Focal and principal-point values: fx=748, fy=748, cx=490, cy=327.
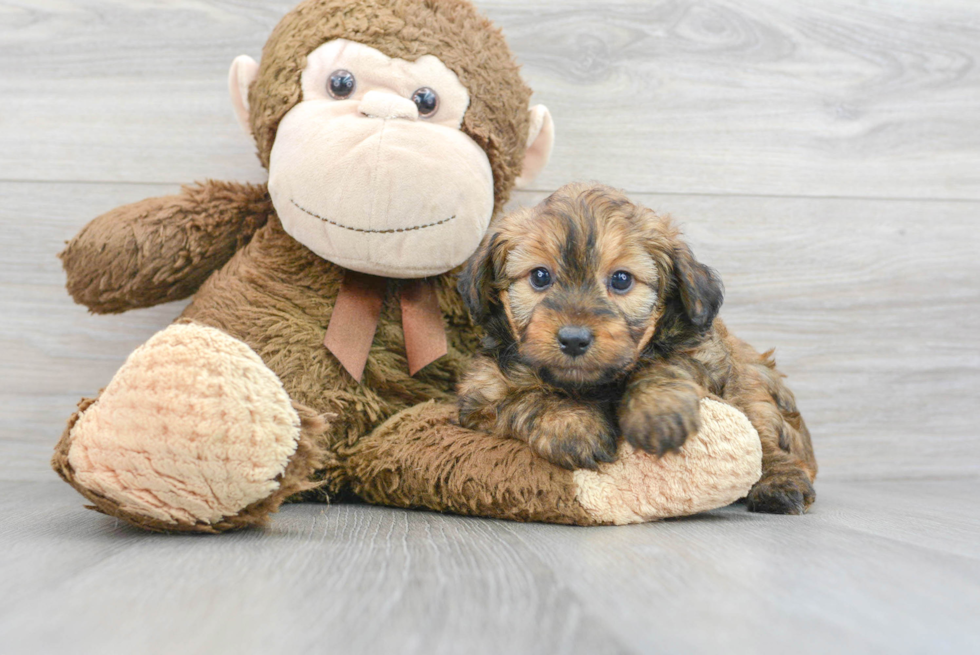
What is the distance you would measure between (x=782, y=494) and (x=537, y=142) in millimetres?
951

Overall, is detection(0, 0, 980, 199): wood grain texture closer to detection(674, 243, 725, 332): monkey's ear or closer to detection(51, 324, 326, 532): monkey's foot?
detection(674, 243, 725, 332): monkey's ear

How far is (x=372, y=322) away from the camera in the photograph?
5.19ft

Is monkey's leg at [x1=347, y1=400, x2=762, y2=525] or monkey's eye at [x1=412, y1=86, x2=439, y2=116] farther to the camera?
monkey's eye at [x1=412, y1=86, x2=439, y2=116]

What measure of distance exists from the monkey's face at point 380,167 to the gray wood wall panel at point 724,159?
547mm

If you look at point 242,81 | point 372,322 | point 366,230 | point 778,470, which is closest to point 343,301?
point 372,322

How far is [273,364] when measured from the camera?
1506 millimetres

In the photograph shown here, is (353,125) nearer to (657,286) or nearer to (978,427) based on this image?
(657,286)

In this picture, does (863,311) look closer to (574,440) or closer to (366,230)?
(574,440)

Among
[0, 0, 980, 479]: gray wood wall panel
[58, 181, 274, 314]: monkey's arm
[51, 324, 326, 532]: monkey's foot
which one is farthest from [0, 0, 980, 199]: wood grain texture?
[51, 324, 326, 532]: monkey's foot

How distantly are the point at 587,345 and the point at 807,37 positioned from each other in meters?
1.39

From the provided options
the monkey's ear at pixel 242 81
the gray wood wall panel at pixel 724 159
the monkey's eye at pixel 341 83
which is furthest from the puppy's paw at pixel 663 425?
the monkey's ear at pixel 242 81

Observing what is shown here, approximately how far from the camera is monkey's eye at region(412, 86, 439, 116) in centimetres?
150

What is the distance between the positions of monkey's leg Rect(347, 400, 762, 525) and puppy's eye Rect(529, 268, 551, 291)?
288 millimetres

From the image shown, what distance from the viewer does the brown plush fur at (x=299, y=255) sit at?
1.52 metres
